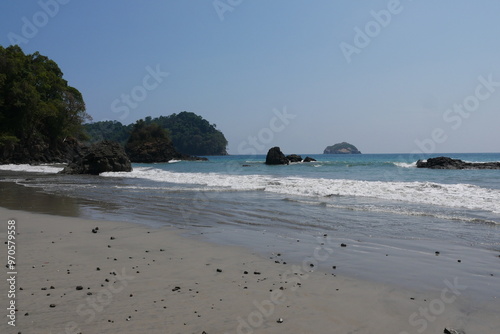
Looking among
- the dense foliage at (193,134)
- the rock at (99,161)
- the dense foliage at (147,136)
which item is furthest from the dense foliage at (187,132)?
the rock at (99,161)

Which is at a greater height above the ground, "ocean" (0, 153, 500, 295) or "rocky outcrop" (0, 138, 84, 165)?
"rocky outcrop" (0, 138, 84, 165)

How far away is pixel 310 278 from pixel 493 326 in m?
1.97

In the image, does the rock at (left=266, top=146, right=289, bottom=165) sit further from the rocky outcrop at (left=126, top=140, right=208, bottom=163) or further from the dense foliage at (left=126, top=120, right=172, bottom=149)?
the dense foliage at (left=126, top=120, right=172, bottom=149)

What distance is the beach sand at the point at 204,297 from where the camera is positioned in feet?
11.2

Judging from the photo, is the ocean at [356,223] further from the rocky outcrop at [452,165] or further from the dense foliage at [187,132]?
the dense foliage at [187,132]

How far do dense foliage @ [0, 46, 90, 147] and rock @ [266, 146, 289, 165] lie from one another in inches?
1155

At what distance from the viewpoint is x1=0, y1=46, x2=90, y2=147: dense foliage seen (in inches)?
1826

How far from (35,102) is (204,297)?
51.9 meters

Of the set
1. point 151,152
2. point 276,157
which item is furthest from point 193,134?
point 276,157

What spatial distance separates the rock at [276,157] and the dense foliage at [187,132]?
97.1 meters

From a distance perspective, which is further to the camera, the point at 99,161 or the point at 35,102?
the point at 35,102

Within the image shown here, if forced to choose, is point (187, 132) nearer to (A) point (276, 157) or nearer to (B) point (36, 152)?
(A) point (276, 157)

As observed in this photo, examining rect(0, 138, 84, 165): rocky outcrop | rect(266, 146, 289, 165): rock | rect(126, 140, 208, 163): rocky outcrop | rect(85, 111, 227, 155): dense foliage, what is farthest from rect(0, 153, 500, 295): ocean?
rect(85, 111, 227, 155): dense foliage

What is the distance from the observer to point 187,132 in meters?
156
